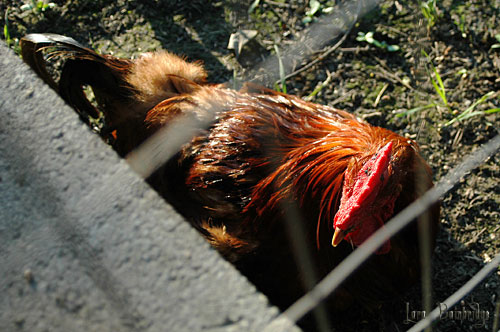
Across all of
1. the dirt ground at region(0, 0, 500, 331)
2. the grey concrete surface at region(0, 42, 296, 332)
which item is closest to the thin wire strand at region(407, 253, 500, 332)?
the grey concrete surface at region(0, 42, 296, 332)

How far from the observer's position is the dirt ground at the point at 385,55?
292cm

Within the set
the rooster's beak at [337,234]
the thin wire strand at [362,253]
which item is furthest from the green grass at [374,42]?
the rooster's beak at [337,234]

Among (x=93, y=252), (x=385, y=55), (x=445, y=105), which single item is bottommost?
Result: (x=445, y=105)

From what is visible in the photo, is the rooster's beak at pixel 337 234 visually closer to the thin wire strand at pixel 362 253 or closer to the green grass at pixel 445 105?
the thin wire strand at pixel 362 253

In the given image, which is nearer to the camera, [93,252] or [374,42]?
[93,252]

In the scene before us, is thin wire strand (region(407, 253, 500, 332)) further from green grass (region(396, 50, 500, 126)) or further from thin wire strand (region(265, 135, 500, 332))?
green grass (region(396, 50, 500, 126))

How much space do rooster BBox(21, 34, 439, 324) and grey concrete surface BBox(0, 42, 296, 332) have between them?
0.89 m

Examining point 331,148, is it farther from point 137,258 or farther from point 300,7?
point 300,7

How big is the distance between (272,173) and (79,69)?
1.32 m

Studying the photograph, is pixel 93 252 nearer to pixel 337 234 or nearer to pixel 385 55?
pixel 337 234

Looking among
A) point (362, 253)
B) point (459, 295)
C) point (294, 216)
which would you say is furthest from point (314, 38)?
point (459, 295)

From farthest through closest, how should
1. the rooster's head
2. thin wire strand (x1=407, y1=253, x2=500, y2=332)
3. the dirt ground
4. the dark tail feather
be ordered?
the dirt ground → the dark tail feather → the rooster's head → thin wire strand (x1=407, y1=253, x2=500, y2=332)

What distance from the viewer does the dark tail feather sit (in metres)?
2.50

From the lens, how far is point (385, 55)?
11.8 ft
